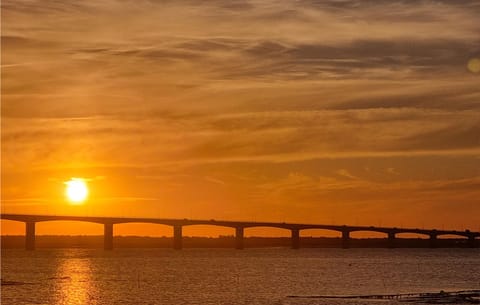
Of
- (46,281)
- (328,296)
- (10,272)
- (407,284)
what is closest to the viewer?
(328,296)

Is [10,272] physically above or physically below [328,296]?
above

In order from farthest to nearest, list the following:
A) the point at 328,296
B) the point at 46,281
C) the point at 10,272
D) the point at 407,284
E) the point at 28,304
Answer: the point at 10,272 < the point at 46,281 < the point at 407,284 < the point at 328,296 < the point at 28,304

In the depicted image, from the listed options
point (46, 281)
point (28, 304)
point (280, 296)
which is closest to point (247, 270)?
point (46, 281)

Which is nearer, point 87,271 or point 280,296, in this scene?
point 280,296

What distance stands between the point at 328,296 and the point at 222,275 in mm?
51357

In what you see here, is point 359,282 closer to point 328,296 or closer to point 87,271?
point 328,296

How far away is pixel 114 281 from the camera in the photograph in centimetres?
15025

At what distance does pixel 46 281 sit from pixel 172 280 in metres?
16.6

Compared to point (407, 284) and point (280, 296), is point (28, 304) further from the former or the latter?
point (407, 284)

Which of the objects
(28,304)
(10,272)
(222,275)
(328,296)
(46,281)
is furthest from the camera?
(10,272)

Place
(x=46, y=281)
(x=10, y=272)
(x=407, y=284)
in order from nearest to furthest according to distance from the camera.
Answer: (x=407, y=284) < (x=46, y=281) < (x=10, y=272)

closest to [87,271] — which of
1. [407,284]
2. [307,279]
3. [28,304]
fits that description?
[307,279]

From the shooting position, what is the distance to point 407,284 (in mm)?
140500

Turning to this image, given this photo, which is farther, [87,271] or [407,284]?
[87,271]
